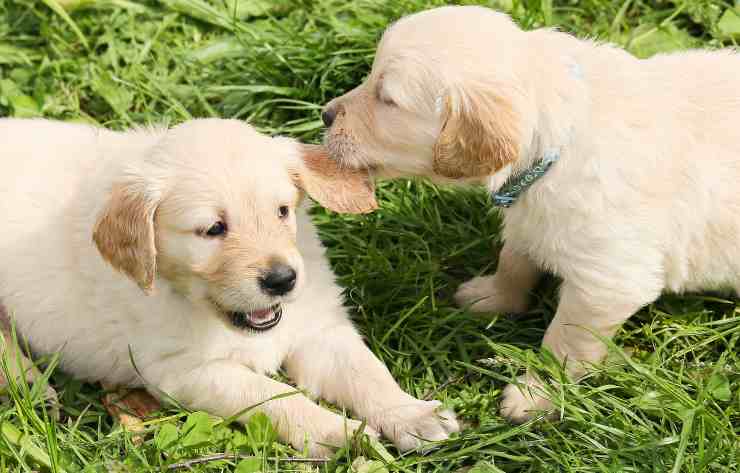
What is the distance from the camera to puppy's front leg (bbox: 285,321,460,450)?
351 centimetres

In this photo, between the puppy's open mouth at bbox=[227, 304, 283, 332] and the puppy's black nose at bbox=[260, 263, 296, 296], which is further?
the puppy's open mouth at bbox=[227, 304, 283, 332]

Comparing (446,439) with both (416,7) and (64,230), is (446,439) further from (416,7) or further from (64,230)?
(416,7)

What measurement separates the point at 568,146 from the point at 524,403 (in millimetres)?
943

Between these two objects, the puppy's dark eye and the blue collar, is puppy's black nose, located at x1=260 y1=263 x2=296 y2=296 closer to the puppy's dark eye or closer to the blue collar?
the puppy's dark eye

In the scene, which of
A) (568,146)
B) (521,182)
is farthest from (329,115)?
(568,146)

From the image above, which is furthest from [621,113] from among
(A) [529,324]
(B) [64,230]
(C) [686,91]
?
(B) [64,230]

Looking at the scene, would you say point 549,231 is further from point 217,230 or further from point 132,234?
point 132,234

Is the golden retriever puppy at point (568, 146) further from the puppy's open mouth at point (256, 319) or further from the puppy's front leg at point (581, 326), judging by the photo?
the puppy's open mouth at point (256, 319)

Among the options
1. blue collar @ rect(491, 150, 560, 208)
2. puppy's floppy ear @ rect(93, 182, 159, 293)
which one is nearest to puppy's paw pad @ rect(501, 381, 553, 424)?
blue collar @ rect(491, 150, 560, 208)

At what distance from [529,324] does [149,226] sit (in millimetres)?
1652

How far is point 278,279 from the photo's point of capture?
3223 millimetres

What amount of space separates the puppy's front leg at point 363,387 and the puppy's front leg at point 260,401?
101 mm

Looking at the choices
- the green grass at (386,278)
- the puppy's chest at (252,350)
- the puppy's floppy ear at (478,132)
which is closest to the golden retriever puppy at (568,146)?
the puppy's floppy ear at (478,132)

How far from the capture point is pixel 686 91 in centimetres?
358
